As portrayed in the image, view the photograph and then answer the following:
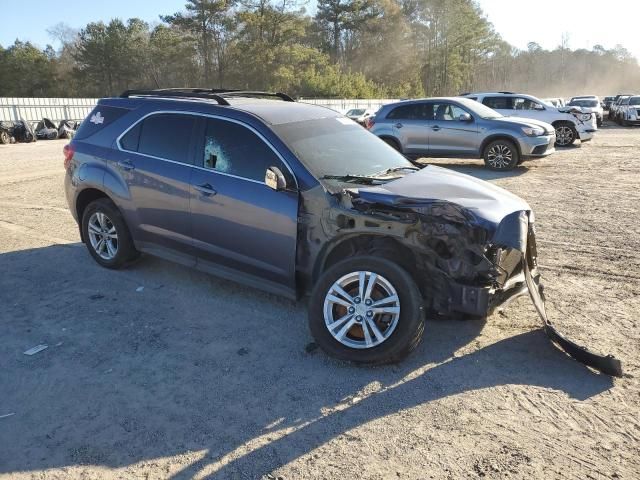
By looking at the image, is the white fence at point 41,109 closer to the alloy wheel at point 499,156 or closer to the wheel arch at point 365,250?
the alloy wheel at point 499,156

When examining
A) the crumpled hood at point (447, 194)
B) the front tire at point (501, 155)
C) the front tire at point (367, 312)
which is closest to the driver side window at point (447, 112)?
the front tire at point (501, 155)

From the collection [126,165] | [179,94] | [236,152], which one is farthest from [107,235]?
[236,152]

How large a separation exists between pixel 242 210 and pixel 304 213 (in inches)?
23.8

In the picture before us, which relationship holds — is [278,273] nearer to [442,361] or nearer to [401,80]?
[442,361]

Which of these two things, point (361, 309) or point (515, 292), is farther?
point (515, 292)

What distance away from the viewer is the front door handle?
4572 mm

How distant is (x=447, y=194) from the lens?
4031mm

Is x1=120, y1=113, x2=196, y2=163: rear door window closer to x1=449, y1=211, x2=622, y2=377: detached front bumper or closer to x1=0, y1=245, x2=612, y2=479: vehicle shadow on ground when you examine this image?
x1=0, y1=245, x2=612, y2=479: vehicle shadow on ground

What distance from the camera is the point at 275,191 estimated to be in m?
4.22

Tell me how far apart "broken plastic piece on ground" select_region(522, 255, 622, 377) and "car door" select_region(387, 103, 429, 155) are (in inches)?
376

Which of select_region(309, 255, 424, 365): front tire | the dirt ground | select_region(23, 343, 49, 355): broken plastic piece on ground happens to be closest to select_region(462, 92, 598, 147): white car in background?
the dirt ground

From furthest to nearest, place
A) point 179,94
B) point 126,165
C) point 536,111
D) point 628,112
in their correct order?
point 628,112 < point 536,111 < point 179,94 < point 126,165

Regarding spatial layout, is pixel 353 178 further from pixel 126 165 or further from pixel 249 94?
pixel 126 165

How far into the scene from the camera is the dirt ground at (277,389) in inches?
111
